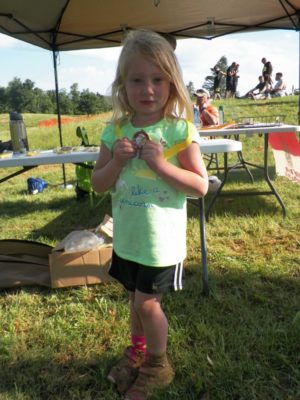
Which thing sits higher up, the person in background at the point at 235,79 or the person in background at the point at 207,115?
the person in background at the point at 235,79

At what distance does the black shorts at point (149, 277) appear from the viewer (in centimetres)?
143

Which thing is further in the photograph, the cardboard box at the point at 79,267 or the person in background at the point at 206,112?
the person in background at the point at 206,112

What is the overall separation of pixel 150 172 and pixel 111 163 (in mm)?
148

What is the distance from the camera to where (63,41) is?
5594mm

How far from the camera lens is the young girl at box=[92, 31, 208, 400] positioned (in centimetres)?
132

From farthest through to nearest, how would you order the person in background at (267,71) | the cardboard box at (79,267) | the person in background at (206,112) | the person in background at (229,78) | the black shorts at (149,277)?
the person in background at (267,71), the person in background at (229,78), the person in background at (206,112), the cardboard box at (79,267), the black shorts at (149,277)

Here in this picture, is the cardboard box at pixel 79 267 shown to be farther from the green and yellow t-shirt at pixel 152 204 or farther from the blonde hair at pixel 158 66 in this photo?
the blonde hair at pixel 158 66

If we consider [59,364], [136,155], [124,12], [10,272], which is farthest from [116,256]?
[124,12]

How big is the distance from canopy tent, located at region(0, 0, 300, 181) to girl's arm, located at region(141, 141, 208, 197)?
3.66 metres

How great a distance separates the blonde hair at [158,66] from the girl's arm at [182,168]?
17 cm

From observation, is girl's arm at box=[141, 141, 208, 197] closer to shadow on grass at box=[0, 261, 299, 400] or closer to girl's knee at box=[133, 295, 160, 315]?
girl's knee at box=[133, 295, 160, 315]

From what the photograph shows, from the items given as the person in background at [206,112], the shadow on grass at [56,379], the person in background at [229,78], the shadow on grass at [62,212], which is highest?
the person in background at [229,78]

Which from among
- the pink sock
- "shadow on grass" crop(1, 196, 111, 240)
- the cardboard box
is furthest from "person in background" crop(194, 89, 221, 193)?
the pink sock

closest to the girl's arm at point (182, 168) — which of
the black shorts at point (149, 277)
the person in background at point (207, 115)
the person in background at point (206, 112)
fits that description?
the black shorts at point (149, 277)
